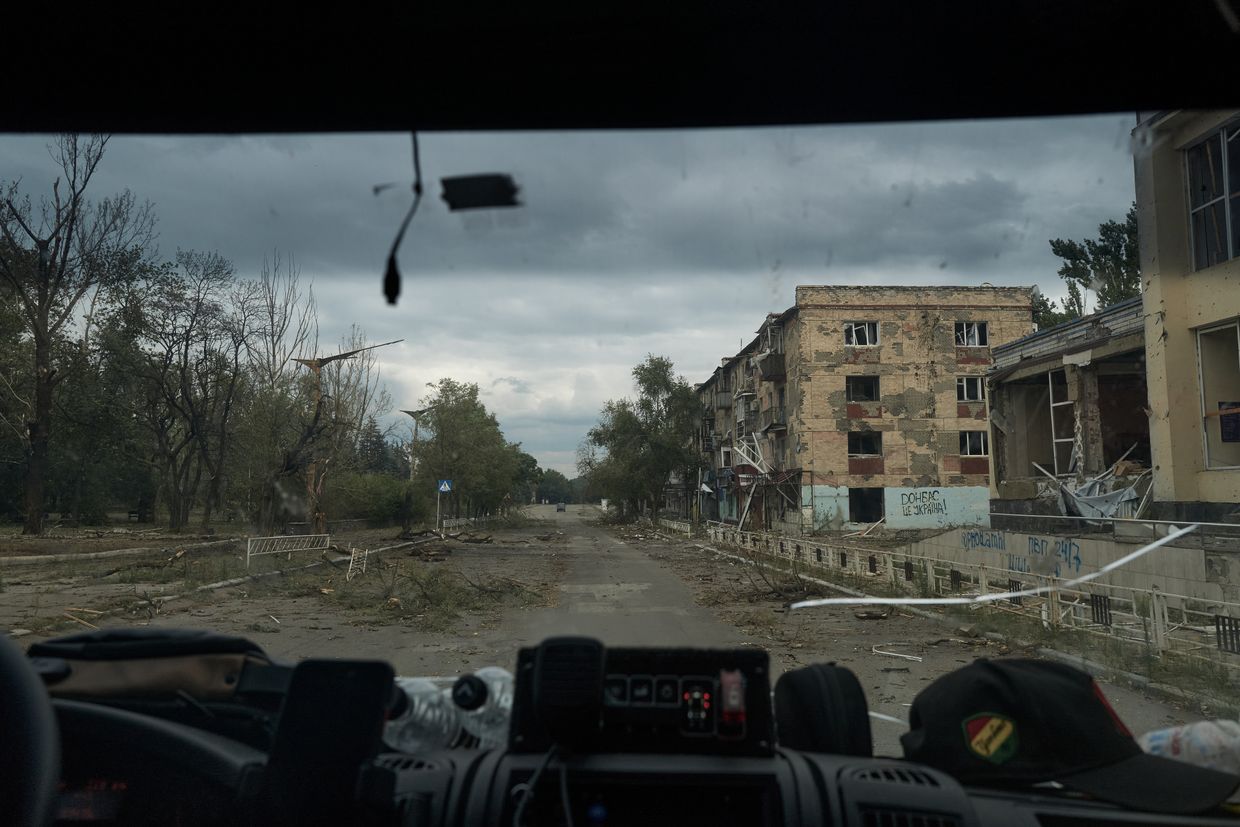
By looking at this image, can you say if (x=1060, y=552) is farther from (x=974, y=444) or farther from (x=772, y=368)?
(x=974, y=444)

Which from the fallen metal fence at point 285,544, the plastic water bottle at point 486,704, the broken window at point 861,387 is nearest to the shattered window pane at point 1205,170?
the broken window at point 861,387

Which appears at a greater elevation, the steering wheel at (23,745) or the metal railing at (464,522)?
the metal railing at (464,522)

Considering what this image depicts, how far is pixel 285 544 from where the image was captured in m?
7.15

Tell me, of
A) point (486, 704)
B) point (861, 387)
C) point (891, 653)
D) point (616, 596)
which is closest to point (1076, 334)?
point (861, 387)

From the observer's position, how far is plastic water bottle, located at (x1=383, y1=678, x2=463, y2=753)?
2270 mm

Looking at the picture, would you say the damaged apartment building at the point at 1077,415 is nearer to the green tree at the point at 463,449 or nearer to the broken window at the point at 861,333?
the broken window at the point at 861,333

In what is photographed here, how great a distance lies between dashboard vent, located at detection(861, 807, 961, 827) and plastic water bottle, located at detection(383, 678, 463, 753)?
3.35 ft

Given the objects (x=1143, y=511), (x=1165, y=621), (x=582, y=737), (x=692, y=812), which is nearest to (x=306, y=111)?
(x=582, y=737)

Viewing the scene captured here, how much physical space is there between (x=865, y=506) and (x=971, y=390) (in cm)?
140

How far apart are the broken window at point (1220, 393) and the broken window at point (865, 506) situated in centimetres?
217

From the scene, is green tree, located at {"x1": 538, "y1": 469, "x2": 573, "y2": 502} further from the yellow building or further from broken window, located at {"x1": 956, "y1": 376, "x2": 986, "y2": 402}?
broken window, located at {"x1": 956, "y1": 376, "x2": 986, "y2": 402}

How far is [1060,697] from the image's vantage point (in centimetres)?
211

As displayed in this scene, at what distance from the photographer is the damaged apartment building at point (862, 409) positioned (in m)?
3.91

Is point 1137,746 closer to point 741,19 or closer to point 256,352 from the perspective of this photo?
point 741,19
